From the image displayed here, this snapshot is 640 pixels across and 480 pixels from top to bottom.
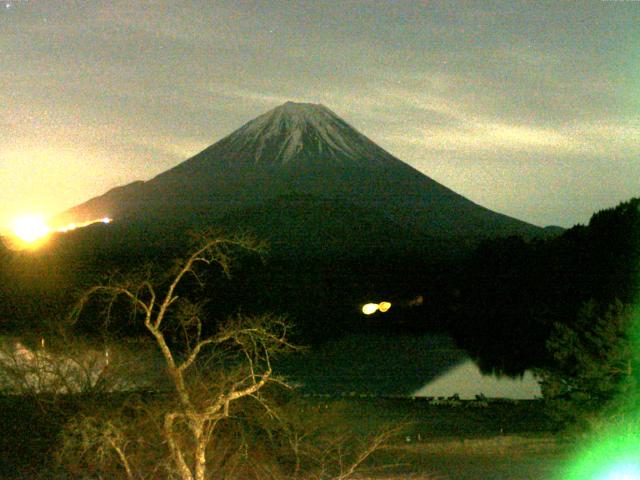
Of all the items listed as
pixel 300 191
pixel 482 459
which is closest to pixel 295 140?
pixel 300 191

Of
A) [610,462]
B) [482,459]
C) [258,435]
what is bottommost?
[482,459]

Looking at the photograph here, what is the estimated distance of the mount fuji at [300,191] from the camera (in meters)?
90.6

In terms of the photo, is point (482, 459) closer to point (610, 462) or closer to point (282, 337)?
point (610, 462)

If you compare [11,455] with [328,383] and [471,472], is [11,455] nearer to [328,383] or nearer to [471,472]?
[471,472]

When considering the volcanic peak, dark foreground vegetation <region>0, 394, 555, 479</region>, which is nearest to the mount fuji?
the volcanic peak

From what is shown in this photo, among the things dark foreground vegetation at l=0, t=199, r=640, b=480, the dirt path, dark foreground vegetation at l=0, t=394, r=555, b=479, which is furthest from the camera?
the dirt path

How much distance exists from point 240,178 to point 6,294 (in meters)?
58.5

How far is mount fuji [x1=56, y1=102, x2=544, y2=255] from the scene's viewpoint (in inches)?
3568

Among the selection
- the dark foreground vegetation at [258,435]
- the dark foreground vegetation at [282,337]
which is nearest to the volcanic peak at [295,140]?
the dark foreground vegetation at [282,337]

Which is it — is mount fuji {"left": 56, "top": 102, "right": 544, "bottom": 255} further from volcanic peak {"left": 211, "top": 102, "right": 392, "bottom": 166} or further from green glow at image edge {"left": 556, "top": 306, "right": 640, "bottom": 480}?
green glow at image edge {"left": 556, "top": 306, "right": 640, "bottom": 480}

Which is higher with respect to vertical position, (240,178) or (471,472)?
(240,178)

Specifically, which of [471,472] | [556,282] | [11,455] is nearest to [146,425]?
[11,455]

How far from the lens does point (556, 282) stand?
35.5 meters

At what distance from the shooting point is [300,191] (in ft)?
320
